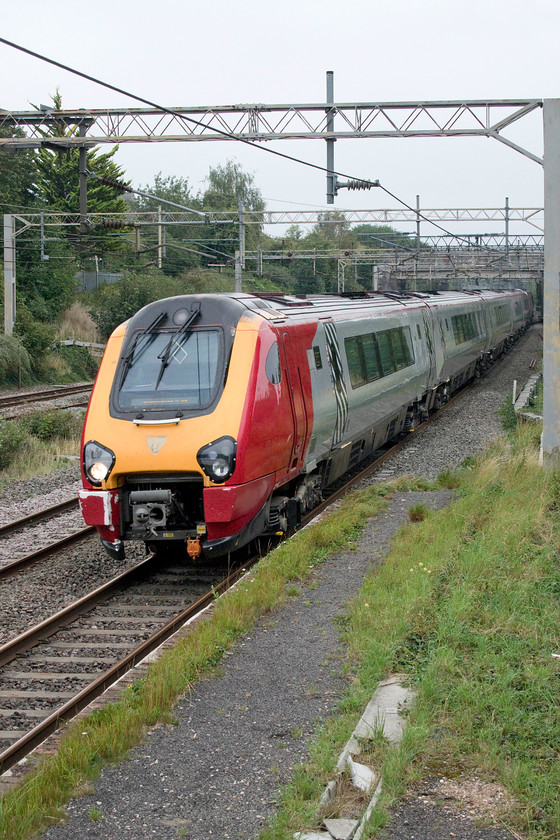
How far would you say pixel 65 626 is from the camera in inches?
314

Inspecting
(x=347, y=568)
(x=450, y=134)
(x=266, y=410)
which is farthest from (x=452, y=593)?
(x=450, y=134)

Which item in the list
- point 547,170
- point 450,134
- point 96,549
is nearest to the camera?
point 96,549

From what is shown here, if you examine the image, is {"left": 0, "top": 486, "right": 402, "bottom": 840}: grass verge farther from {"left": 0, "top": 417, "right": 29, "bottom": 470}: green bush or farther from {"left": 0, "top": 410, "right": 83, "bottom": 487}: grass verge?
{"left": 0, "top": 417, "right": 29, "bottom": 470}: green bush

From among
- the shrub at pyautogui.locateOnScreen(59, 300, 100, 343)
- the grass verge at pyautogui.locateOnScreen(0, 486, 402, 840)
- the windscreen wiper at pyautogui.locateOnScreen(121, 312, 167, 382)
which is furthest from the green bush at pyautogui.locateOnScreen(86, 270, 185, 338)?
the grass verge at pyautogui.locateOnScreen(0, 486, 402, 840)

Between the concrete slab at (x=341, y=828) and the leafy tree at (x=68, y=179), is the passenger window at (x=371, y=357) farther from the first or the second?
the leafy tree at (x=68, y=179)

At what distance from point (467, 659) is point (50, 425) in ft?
53.4

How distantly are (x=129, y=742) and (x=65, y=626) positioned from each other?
9.99 ft

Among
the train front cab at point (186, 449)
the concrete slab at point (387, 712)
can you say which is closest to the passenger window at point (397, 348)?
the train front cab at point (186, 449)

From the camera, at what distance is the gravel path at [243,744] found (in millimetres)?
4301

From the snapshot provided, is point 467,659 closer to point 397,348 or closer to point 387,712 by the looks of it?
point 387,712

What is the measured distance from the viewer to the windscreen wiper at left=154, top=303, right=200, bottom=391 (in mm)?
9227

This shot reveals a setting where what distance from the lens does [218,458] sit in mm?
8414

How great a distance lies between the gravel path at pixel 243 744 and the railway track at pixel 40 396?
17347 millimetres

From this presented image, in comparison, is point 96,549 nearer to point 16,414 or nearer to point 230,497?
point 230,497
